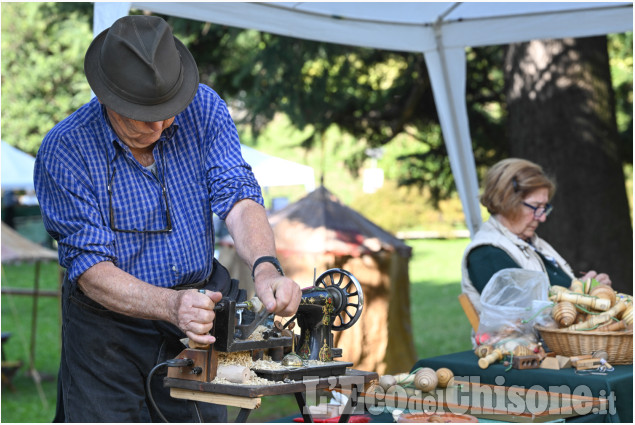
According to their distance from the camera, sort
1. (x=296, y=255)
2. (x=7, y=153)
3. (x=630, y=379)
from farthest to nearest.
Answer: (x=7, y=153) → (x=296, y=255) → (x=630, y=379)

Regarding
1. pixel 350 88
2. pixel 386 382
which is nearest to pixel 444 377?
pixel 386 382

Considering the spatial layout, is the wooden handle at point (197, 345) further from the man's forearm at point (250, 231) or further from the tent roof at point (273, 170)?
the tent roof at point (273, 170)

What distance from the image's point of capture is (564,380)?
2.91m

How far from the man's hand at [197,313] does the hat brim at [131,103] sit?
48 cm

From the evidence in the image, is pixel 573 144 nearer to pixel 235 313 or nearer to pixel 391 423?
pixel 391 423

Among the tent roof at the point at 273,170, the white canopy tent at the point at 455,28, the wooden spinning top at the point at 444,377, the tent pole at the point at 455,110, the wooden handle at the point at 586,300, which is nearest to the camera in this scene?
the wooden spinning top at the point at 444,377

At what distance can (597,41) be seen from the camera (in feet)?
20.7

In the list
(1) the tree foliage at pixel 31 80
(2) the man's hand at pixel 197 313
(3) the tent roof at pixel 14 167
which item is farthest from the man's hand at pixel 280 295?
(1) the tree foliage at pixel 31 80

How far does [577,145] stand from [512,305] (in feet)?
10.3

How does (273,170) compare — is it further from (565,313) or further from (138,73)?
(138,73)

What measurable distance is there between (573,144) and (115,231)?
4714mm

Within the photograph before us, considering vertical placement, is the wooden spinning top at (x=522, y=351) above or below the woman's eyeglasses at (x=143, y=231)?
below

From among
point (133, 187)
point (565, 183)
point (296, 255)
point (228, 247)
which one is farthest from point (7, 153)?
point (133, 187)

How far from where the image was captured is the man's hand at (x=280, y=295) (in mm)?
1826
